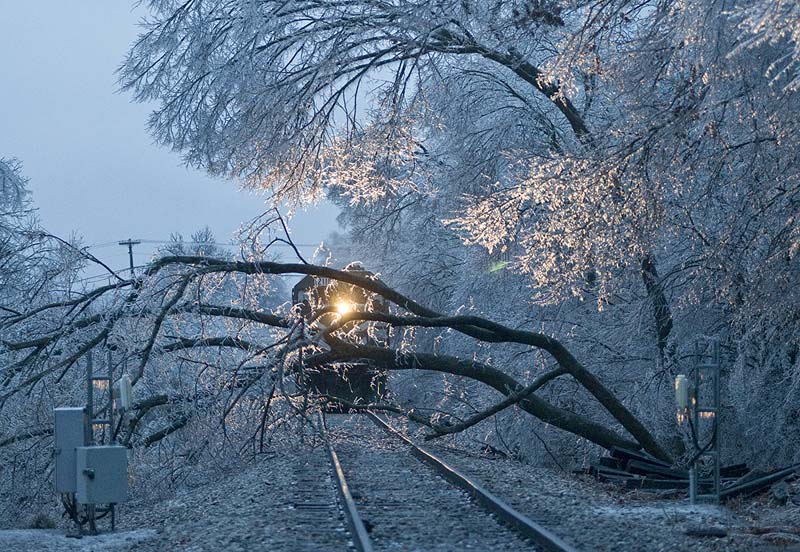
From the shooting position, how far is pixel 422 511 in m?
10.4

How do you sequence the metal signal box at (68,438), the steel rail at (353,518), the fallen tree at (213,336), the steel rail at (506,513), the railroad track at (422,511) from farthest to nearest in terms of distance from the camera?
1. the fallen tree at (213,336)
2. the metal signal box at (68,438)
3. the railroad track at (422,511)
4. the steel rail at (353,518)
5. the steel rail at (506,513)

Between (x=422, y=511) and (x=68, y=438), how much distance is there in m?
3.90

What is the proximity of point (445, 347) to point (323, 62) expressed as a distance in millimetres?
13779

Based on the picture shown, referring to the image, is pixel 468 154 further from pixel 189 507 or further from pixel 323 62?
pixel 189 507

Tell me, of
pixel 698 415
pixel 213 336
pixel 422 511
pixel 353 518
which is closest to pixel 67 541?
pixel 353 518

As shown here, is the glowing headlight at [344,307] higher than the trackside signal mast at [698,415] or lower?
higher

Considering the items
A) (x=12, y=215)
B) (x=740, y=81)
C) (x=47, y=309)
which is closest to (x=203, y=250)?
(x=47, y=309)

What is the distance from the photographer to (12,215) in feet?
82.9

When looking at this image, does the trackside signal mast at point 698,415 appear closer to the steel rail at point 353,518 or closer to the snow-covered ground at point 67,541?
the steel rail at point 353,518

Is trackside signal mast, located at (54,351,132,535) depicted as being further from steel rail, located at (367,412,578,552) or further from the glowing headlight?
Result: the glowing headlight

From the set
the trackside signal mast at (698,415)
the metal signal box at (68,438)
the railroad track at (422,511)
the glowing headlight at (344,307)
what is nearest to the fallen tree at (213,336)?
the glowing headlight at (344,307)

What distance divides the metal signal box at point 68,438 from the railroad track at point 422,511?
2.90 meters

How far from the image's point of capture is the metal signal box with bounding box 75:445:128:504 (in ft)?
35.2

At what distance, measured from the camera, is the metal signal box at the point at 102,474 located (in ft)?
35.2
